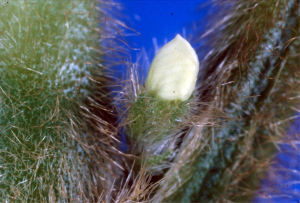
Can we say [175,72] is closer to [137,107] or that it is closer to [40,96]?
[137,107]

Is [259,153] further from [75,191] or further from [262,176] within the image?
[75,191]

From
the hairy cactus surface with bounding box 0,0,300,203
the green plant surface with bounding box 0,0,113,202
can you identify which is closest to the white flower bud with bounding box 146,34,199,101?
the hairy cactus surface with bounding box 0,0,300,203

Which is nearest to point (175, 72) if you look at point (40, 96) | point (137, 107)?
point (137, 107)

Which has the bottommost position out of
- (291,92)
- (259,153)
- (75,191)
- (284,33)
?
(75,191)

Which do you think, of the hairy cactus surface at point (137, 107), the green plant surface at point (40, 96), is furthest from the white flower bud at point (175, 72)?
Answer: the green plant surface at point (40, 96)

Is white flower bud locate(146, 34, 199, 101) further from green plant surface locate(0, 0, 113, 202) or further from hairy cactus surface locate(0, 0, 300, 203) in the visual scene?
green plant surface locate(0, 0, 113, 202)

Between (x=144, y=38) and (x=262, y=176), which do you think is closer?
(x=262, y=176)

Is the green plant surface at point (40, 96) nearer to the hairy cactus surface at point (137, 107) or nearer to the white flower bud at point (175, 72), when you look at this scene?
the hairy cactus surface at point (137, 107)

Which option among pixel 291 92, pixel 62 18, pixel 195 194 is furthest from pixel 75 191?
pixel 291 92
